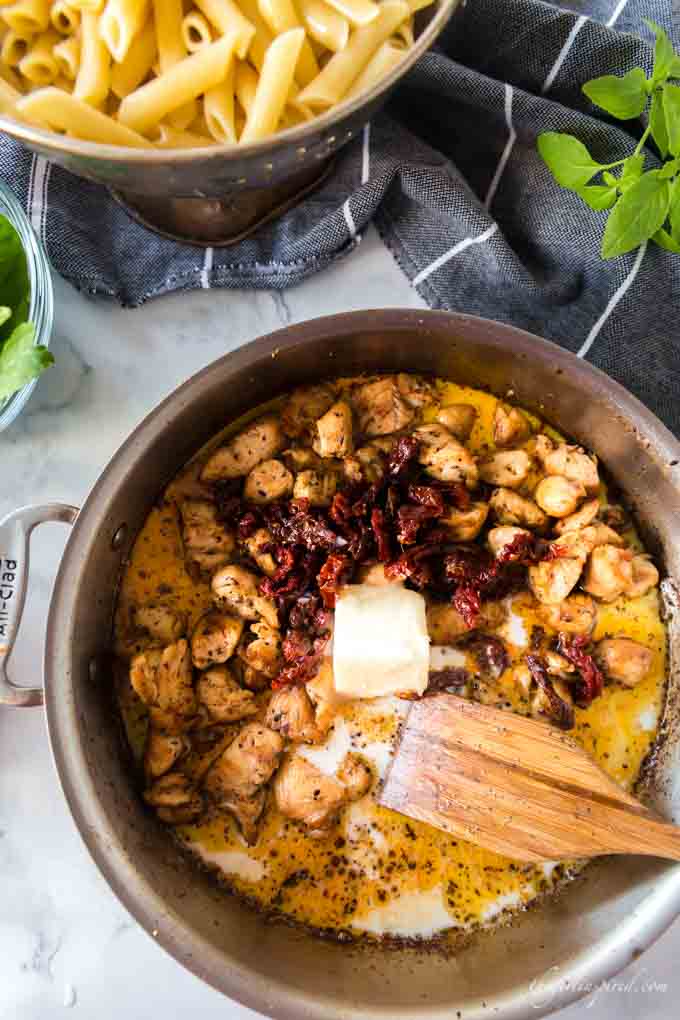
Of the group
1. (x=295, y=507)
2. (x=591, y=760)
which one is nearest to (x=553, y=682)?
(x=591, y=760)

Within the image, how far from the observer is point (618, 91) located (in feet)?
6.07

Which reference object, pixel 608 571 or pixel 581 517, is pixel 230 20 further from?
pixel 608 571

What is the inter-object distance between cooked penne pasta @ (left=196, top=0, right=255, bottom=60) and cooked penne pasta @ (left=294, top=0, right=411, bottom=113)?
0.45 ft

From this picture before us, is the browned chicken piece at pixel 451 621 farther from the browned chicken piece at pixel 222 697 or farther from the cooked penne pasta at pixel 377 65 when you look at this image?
the cooked penne pasta at pixel 377 65

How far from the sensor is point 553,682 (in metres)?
1.99

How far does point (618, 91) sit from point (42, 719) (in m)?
1.77

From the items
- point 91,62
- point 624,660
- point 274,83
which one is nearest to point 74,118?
point 91,62

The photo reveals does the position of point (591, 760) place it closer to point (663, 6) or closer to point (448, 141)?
point (448, 141)

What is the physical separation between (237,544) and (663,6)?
1528 millimetres

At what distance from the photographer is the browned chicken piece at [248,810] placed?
193 cm

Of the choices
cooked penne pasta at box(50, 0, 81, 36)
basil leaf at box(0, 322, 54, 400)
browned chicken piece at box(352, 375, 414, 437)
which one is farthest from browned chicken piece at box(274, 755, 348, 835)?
cooked penne pasta at box(50, 0, 81, 36)

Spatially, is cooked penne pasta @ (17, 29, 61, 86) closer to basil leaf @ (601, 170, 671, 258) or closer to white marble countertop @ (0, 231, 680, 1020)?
white marble countertop @ (0, 231, 680, 1020)

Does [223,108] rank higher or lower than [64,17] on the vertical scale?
lower

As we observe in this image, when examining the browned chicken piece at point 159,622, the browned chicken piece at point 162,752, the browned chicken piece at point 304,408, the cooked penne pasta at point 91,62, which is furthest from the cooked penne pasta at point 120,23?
the browned chicken piece at point 162,752
